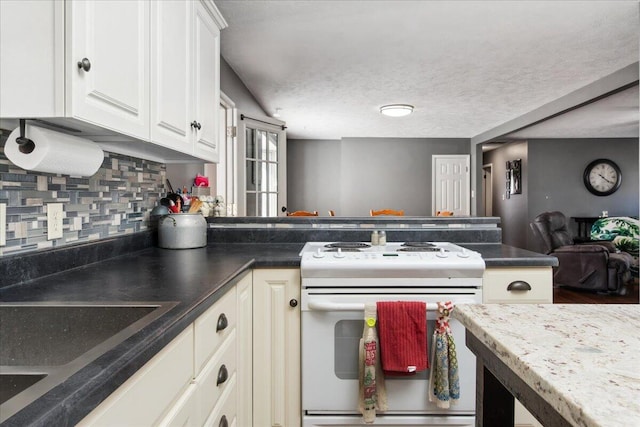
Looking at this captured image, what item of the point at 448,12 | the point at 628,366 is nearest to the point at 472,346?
the point at 628,366

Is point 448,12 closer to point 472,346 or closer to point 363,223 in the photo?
point 363,223

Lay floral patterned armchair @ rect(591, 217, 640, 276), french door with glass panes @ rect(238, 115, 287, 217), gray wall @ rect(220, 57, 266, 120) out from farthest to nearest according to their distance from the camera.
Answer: floral patterned armchair @ rect(591, 217, 640, 276) → french door with glass panes @ rect(238, 115, 287, 217) → gray wall @ rect(220, 57, 266, 120)

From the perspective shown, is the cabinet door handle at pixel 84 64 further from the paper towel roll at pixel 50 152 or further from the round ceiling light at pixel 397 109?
the round ceiling light at pixel 397 109

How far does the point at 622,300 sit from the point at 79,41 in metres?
5.83

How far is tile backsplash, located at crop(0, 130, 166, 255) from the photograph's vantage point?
116 cm

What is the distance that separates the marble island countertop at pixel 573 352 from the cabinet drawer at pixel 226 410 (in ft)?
2.50

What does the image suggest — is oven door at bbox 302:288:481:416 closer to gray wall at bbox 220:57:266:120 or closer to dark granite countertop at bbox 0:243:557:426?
dark granite countertop at bbox 0:243:557:426

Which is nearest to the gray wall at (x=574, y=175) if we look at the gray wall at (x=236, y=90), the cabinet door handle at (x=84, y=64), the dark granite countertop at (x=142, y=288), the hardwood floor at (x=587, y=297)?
the hardwood floor at (x=587, y=297)

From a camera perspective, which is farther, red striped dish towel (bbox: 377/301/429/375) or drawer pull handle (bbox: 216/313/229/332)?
red striped dish towel (bbox: 377/301/429/375)

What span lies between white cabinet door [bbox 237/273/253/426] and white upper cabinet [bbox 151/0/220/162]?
0.64 meters

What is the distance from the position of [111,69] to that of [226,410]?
1093mm

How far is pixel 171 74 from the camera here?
4.98 ft

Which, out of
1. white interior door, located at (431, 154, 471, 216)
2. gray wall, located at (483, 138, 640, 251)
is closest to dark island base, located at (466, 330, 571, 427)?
white interior door, located at (431, 154, 471, 216)

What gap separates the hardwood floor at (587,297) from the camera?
15.3 ft
